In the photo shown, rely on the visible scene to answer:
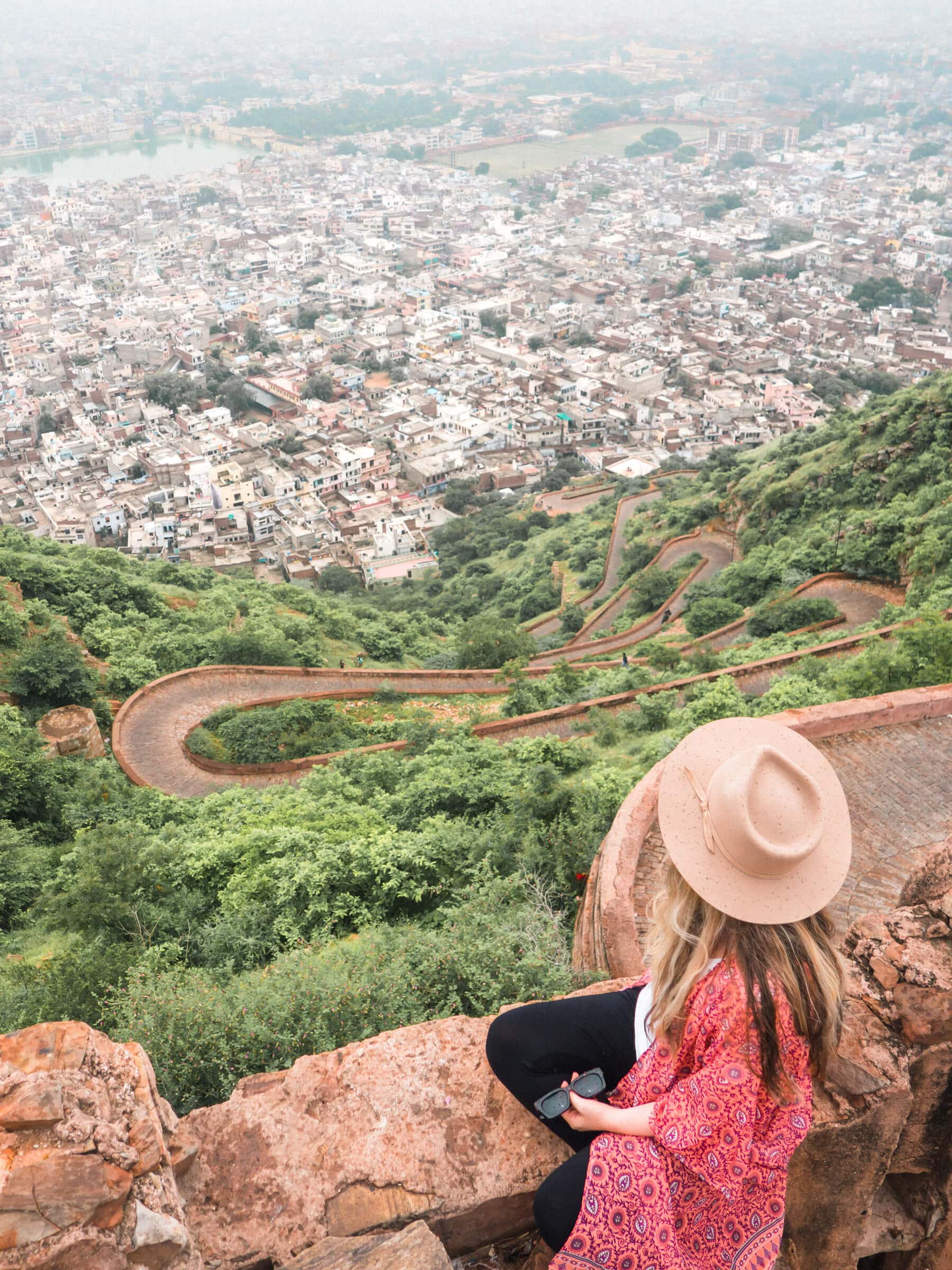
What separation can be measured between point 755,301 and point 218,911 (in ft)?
177

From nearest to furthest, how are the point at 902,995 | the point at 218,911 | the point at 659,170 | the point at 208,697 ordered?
the point at 902,995 < the point at 218,911 < the point at 208,697 < the point at 659,170

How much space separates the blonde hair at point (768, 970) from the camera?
2.01m

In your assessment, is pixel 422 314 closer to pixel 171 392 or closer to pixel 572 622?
pixel 171 392

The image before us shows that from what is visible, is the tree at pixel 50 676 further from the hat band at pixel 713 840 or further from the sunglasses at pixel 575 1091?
the hat band at pixel 713 840

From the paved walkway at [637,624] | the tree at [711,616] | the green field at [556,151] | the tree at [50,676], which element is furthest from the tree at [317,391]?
the green field at [556,151]

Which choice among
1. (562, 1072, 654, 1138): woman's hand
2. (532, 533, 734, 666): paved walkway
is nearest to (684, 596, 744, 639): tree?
(532, 533, 734, 666): paved walkway

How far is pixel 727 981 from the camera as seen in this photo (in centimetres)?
202

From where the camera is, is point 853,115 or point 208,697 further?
point 853,115

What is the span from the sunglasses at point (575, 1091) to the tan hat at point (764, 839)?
0.68 meters

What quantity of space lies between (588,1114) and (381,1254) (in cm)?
68

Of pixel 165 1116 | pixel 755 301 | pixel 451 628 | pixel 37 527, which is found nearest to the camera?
pixel 165 1116

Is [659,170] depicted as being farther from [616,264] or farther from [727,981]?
[727,981]

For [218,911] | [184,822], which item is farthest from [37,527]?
[218,911]

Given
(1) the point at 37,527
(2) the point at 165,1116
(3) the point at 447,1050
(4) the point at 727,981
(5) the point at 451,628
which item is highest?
(4) the point at 727,981
